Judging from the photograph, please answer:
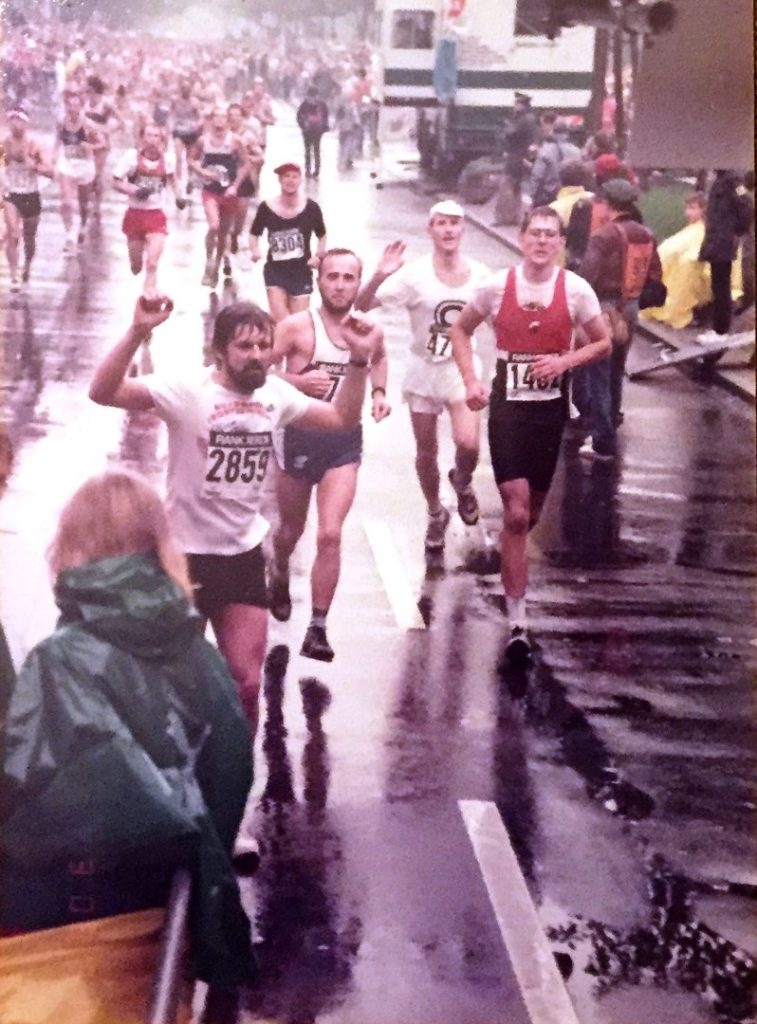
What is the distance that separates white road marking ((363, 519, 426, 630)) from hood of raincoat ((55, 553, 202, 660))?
3.19m

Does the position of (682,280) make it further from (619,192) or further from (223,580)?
(223,580)

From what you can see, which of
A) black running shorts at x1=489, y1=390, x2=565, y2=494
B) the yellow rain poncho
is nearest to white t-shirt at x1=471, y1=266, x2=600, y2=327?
black running shorts at x1=489, y1=390, x2=565, y2=494

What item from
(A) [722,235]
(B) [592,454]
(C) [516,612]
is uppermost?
(A) [722,235]

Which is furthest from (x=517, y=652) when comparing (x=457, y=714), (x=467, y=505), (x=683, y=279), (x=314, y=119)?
(x=683, y=279)

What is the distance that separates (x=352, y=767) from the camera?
214 inches

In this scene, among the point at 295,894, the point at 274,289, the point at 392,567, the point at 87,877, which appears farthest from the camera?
the point at 392,567

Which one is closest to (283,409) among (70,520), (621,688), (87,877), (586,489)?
(70,520)

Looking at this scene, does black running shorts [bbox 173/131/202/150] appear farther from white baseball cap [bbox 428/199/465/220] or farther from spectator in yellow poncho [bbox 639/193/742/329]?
spectator in yellow poncho [bbox 639/193/742/329]

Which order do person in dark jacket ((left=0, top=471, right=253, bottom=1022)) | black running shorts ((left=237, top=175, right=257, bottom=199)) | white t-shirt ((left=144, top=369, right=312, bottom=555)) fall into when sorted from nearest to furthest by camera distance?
person in dark jacket ((left=0, top=471, right=253, bottom=1022))
white t-shirt ((left=144, top=369, right=312, bottom=555))
black running shorts ((left=237, top=175, right=257, bottom=199))

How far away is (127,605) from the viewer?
3383mm

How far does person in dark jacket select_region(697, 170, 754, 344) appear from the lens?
5.82m

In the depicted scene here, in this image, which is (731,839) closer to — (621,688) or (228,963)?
(621,688)

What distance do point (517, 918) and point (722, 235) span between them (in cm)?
377

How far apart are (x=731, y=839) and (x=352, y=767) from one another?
1.25m
